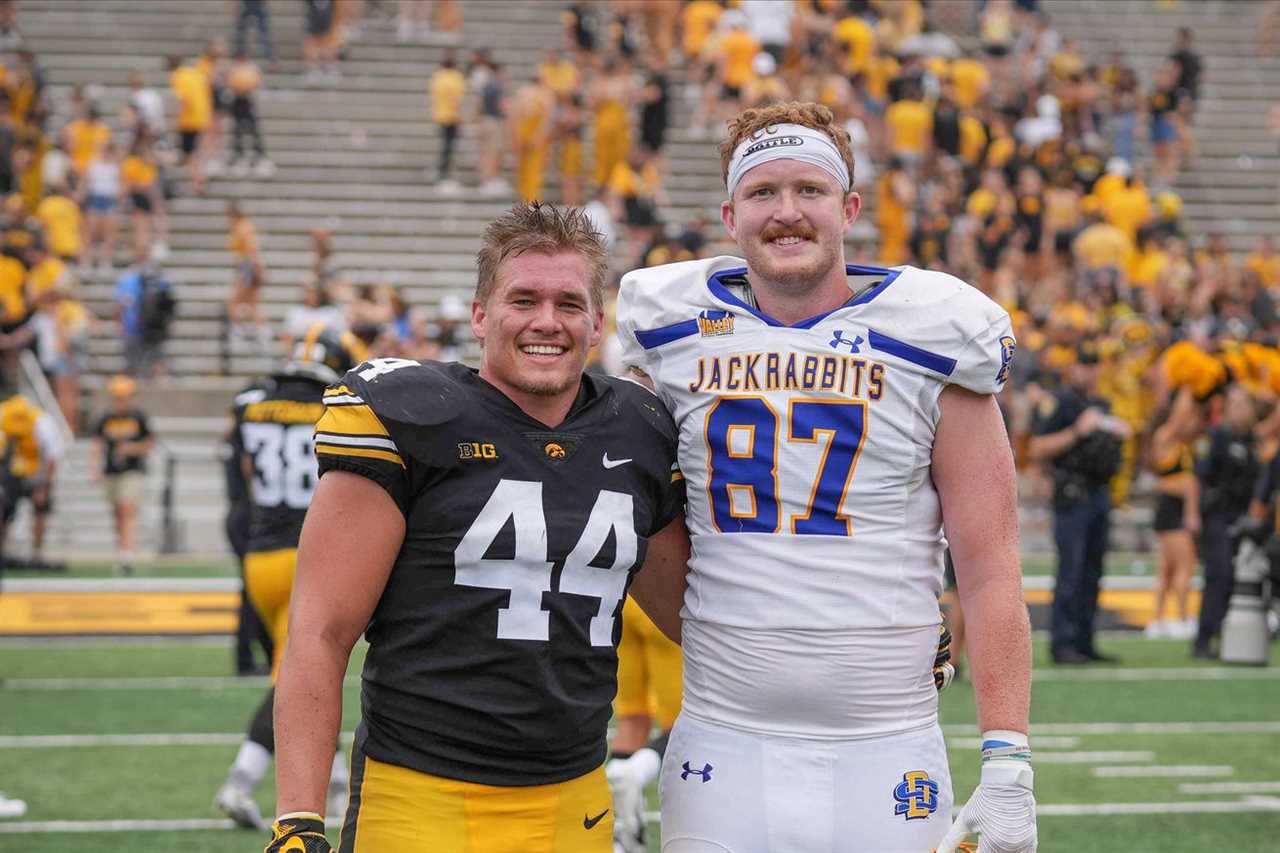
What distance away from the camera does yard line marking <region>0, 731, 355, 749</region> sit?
943 cm

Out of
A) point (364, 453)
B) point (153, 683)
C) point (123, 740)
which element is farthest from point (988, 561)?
point (153, 683)

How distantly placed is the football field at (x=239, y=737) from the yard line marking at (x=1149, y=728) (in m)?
0.02

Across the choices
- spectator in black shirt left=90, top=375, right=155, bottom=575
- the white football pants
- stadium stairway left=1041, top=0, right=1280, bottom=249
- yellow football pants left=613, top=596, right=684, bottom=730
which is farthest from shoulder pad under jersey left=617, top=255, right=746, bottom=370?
stadium stairway left=1041, top=0, right=1280, bottom=249

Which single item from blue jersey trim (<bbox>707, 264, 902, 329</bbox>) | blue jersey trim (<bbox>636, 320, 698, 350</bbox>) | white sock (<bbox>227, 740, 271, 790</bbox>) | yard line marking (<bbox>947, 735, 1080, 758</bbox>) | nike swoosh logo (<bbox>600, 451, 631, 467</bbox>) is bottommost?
yard line marking (<bbox>947, 735, 1080, 758</bbox>)

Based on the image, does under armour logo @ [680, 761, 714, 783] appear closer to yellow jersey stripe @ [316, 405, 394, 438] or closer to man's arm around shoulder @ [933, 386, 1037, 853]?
man's arm around shoulder @ [933, 386, 1037, 853]

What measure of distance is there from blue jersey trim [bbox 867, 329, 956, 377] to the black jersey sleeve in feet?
3.19

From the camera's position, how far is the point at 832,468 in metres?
3.83

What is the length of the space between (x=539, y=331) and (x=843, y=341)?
0.62 metres

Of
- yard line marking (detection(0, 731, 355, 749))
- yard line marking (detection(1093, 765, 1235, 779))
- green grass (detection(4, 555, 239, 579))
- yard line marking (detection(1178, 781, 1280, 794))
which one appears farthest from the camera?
green grass (detection(4, 555, 239, 579))

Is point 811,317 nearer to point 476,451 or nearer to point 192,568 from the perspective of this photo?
point 476,451

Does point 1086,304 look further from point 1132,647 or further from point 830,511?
point 830,511

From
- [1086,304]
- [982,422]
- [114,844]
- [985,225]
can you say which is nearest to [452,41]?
[985,225]

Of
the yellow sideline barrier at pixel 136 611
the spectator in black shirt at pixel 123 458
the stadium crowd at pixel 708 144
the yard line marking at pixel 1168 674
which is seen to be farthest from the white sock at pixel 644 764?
the spectator in black shirt at pixel 123 458

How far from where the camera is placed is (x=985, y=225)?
825 inches
